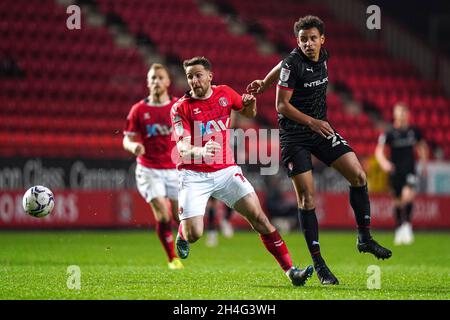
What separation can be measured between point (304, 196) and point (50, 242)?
706cm

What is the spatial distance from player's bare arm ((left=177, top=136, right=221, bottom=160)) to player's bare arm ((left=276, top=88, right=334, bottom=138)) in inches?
27.8

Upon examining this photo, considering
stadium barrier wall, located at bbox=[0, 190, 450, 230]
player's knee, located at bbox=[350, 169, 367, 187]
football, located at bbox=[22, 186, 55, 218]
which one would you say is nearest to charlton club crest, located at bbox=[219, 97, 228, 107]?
player's knee, located at bbox=[350, 169, 367, 187]

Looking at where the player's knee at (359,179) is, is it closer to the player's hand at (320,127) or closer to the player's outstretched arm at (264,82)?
the player's hand at (320,127)

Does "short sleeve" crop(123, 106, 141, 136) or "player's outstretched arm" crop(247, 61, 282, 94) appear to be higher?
"player's outstretched arm" crop(247, 61, 282, 94)

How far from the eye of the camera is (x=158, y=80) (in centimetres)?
1050

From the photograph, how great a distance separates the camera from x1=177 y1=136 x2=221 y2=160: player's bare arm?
7.55 m

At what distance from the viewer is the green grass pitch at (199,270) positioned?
24.0 ft

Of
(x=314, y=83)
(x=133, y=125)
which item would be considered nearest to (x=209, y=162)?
(x=314, y=83)

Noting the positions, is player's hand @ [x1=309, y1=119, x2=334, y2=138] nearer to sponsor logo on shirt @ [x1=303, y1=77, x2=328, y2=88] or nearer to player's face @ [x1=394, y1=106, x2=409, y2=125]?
sponsor logo on shirt @ [x1=303, y1=77, x2=328, y2=88]

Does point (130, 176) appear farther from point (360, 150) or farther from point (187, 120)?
point (187, 120)

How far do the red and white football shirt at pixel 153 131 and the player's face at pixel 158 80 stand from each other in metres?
0.18

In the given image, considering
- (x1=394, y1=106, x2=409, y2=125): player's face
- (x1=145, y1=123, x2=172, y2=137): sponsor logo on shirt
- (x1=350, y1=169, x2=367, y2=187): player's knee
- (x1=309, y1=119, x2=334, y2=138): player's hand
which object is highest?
(x1=394, y1=106, x2=409, y2=125): player's face

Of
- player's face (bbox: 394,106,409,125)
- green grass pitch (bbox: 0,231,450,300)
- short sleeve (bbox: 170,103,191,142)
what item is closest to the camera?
green grass pitch (bbox: 0,231,450,300)
